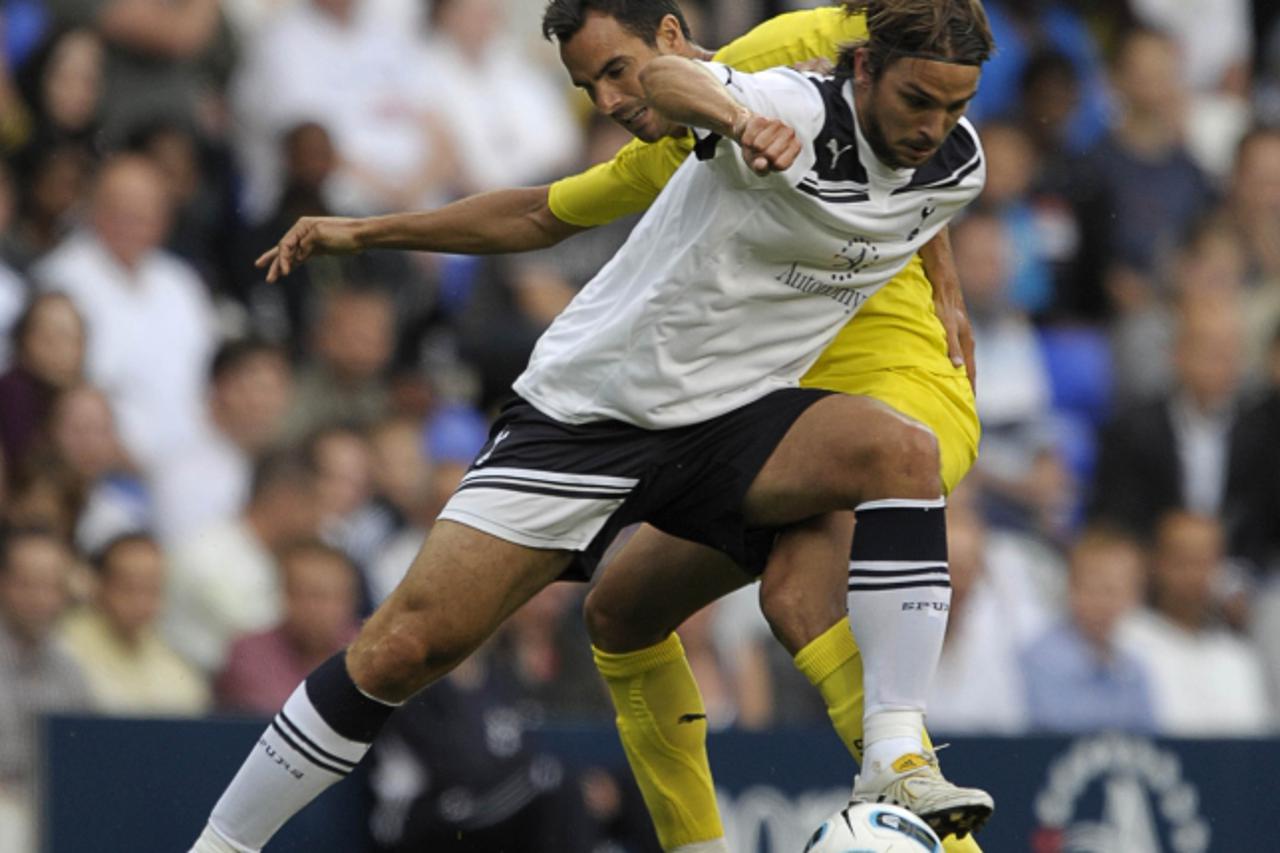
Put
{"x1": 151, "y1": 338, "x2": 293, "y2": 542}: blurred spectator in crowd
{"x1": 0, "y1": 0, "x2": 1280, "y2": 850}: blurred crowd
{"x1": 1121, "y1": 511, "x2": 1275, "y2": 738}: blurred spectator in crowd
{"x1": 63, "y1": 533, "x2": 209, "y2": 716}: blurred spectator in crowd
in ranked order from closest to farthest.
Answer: {"x1": 63, "y1": 533, "x2": 209, "y2": 716}: blurred spectator in crowd, {"x1": 0, "y1": 0, "x2": 1280, "y2": 850}: blurred crowd, {"x1": 151, "y1": 338, "x2": 293, "y2": 542}: blurred spectator in crowd, {"x1": 1121, "y1": 511, "x2": 1275, "y2": 738}: blurred spectator in crowd

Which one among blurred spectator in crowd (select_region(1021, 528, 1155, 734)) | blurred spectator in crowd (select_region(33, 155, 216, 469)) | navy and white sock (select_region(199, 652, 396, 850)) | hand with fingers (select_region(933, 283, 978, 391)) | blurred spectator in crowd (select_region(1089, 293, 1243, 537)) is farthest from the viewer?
blurred spectator in crowd (select_region(1089, 293, 1243, 537))

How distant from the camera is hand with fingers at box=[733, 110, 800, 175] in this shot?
513 cm

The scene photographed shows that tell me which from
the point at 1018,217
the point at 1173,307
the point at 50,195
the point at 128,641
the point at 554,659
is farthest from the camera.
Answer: the point at 1018,217

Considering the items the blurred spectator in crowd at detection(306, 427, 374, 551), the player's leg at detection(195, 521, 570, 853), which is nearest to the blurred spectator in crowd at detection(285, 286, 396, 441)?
the blurred spectator in crowd at detection(306, 427, 374, 551)

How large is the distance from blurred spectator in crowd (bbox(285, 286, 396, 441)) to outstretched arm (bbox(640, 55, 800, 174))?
4919mm

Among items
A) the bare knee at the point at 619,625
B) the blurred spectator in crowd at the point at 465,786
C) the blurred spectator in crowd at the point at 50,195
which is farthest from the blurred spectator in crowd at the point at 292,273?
the bare knee at the point at 619,625

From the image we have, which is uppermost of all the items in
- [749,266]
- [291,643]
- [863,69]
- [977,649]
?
[863,69]

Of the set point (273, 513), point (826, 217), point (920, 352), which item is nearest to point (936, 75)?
point (826, 217)

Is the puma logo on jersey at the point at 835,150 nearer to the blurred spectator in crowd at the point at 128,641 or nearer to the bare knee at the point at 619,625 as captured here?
the bare knee at the point at 619,625

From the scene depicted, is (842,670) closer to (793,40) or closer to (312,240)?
(793,40)

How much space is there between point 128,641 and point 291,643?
0.60 m

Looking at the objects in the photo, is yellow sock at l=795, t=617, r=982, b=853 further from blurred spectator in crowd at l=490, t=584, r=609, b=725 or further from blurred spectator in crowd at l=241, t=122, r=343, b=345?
blurred spectator in crowd at l=241, t=122, r=343, b=345

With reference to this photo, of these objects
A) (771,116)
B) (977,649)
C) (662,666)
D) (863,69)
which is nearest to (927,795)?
(662,666)

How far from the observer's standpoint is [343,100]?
1099 cm
